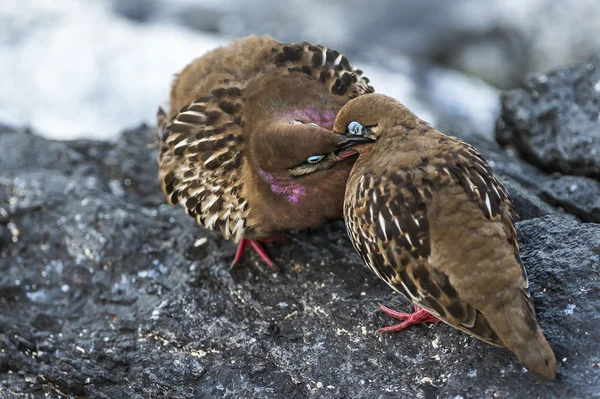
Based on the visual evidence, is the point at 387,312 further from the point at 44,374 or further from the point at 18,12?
the point at 18,12

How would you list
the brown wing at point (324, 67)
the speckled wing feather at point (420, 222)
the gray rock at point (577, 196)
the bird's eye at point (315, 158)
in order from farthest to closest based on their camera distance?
the gray rock at point (577, 196) < the brown wing at point (324, 67) < the bird's eye at point (315, 158) < the speckled wing feather at point (420, 222)

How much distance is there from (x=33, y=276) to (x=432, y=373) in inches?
132

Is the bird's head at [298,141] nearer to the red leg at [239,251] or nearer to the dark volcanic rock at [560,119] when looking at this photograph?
the red leg at [239,251]

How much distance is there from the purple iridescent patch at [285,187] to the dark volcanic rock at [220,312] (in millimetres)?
532

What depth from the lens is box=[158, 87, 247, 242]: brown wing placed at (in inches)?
202

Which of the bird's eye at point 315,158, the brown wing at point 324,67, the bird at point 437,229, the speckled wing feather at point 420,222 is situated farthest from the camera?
the brown wing at point 324,67

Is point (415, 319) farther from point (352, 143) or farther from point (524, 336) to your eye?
point (352, 143)

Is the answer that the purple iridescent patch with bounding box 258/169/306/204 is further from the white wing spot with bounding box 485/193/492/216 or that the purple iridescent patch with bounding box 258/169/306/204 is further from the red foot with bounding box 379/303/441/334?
the white wing spot with bounding box 485/193/492/216

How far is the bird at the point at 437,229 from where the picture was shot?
12.0 feet

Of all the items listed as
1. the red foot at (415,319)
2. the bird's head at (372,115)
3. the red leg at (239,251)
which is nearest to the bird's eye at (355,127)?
the bird's head at (372,115)

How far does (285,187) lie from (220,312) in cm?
95

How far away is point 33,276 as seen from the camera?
228 inches

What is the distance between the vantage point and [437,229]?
12.6 ft

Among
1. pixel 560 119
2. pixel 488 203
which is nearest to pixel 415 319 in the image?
pixel 488 203
